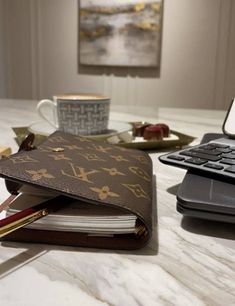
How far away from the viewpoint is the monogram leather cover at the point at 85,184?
12.1 inches

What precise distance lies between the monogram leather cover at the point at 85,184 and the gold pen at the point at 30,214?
0.8 inches

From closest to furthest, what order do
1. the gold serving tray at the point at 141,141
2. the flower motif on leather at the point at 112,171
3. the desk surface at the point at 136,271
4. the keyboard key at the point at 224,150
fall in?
the desk surface at the point at 136,271
the flower motif on leather at the point at 112,171
the keyboard key at the point at 224,150
the gold serving tray at the point at 141,141

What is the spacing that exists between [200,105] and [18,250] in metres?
2.36

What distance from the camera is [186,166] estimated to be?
16.5 inches

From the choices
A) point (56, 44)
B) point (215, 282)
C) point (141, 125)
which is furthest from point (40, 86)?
point (215, 282)

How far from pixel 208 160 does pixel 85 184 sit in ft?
0.57

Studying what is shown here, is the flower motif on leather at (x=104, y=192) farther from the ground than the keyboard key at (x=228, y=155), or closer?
closer

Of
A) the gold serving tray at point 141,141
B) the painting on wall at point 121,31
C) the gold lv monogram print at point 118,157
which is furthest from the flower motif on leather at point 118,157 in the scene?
the painting on wall at point 121,31

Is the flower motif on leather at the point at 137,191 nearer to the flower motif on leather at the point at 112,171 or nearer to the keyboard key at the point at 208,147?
the flower motif on leather at the point at 112,171

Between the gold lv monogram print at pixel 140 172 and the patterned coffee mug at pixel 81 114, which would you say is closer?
the gold lv monogram print at pixel 140 172

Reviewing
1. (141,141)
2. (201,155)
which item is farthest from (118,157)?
(141,141)

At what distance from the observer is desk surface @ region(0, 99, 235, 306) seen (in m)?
0.25

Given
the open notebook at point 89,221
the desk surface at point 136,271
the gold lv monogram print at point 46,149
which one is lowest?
the desk surface at point 136,271

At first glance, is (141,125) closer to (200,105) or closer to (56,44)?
(200,105)
